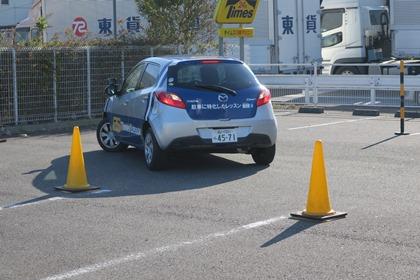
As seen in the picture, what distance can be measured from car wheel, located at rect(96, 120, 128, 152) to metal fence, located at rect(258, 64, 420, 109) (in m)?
9.57

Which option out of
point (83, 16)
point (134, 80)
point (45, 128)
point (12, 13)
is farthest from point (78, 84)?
point (12, 13)

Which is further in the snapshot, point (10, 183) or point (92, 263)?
point (10, 183)

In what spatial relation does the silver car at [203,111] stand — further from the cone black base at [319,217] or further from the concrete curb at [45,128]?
the concrete curb at [45,128]

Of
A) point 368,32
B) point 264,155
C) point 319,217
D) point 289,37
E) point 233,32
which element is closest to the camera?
point 319,217

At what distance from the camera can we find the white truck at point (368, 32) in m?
28.0

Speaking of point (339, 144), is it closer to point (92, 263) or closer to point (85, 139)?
point (85, 139)

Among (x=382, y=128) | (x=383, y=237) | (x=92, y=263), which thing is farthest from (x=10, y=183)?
(x=382, y=128)

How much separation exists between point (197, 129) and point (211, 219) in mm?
2906

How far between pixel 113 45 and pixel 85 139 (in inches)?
182

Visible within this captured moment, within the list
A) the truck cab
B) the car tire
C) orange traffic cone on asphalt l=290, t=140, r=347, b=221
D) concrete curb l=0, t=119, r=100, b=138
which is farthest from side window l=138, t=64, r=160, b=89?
the truck cab

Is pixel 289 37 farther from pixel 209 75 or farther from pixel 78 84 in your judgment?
pixel 209 75

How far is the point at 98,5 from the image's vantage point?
3120 centimetres

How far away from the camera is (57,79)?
1786 centimetres

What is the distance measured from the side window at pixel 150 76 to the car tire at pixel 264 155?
1.80m
